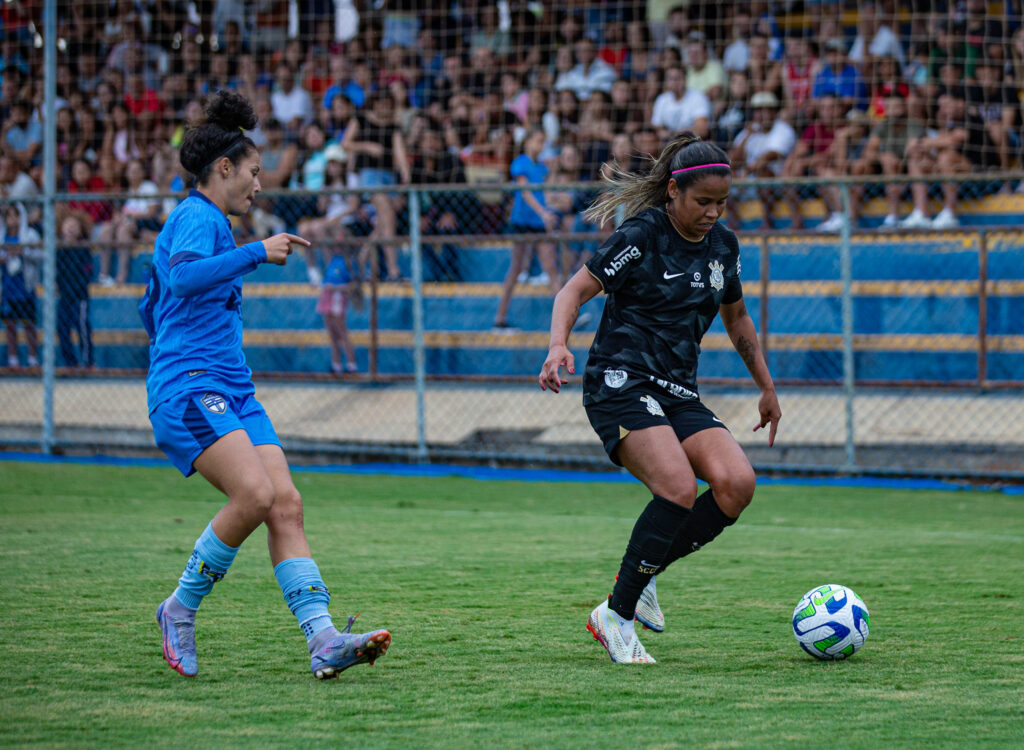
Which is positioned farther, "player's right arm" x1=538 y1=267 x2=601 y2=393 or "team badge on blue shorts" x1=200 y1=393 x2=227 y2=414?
"player's right arm" x1=538 y1=267 x2=601 y2=393

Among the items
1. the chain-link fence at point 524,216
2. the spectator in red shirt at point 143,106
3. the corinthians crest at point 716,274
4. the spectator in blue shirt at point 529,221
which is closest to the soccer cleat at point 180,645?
the corinthians crest at point 716,274

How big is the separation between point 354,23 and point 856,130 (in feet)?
22.2

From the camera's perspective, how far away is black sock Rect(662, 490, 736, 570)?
4.86 meters

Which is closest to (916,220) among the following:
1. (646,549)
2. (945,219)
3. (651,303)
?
(945,219)

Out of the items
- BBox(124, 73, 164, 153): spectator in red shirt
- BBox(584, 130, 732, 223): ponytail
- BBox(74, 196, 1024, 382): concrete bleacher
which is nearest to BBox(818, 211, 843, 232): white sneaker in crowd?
BBox(74, 196, 1024, 382): concrete bleacher

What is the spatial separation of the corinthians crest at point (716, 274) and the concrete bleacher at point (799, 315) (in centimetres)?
679

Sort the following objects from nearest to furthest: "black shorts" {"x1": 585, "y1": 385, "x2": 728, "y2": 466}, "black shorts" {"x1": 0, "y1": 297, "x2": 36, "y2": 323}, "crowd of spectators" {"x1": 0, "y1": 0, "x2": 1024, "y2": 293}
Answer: "black shorts" {"x1": 585, "y1": 385, "x2": 728, "y2": 466} < "crowd of spectators" {"x1": 0, "y1": 0, "x2": 1024, "y2": 293} < "black shorts" {"x1": 0, "y1": 297, "x2": 36, "y2": 323}

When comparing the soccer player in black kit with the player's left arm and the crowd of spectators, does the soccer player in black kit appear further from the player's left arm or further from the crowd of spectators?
the crowd of spectators

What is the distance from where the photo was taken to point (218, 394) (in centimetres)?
432

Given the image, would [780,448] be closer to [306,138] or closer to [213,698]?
[306,138]

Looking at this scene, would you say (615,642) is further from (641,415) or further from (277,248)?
(277,248)

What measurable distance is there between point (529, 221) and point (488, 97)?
263 cm

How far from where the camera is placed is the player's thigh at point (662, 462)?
15.2 feet

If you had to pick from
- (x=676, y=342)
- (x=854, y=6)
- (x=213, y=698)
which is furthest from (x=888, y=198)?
(x=213, y=698)
